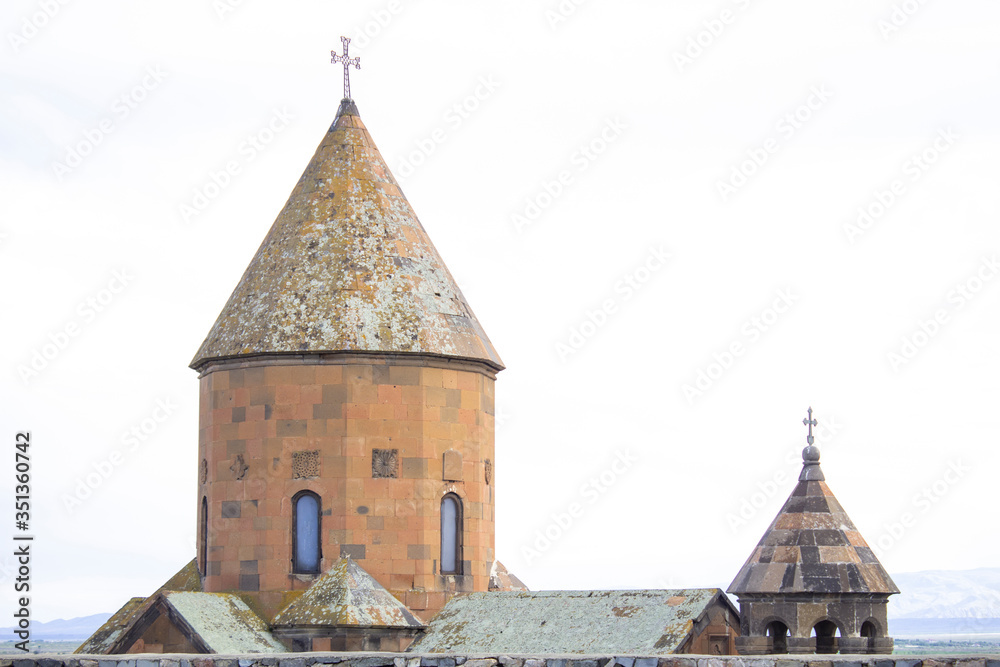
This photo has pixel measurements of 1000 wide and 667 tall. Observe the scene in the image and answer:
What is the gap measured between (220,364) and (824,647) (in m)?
10.2

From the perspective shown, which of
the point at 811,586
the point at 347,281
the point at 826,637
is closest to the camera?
the point at 811,586

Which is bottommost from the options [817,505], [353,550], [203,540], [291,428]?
[353,550]

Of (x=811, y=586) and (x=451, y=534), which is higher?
(x=451, y=534)

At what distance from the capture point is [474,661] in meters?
14.6

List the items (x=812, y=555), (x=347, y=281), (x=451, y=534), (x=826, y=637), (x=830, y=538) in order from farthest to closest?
(x=451, y=534) → (x=347, y=281) → (x=826, y=637) → (x=830, y=538) → (x=812, y=555)

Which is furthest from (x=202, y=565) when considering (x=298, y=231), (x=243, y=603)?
(x=298, y=231)

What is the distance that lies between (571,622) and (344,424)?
486 centimetres

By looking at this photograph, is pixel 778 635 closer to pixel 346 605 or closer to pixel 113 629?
pixel 346 605

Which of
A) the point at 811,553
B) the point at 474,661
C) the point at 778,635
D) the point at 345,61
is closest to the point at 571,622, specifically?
the point at 778,635

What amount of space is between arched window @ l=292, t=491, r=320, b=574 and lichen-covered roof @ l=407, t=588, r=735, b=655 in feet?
7.13

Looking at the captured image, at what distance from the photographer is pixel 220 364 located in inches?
993

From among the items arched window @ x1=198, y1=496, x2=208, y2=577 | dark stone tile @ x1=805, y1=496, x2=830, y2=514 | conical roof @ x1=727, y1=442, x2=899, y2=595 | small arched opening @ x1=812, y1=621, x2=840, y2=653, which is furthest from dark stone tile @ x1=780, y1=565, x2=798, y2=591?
arched window @ x1=198, y1=496, x2=208, y2=577

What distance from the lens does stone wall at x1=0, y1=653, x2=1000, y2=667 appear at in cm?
1370

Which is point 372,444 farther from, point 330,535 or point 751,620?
point 751,620
